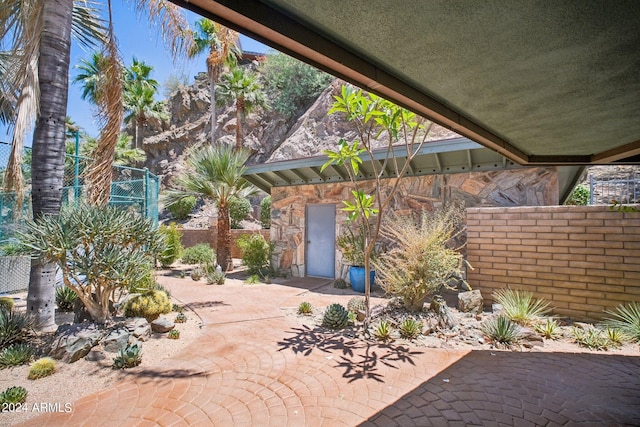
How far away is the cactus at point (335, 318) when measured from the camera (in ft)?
15.3

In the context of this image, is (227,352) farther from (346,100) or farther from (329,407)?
(346,100)

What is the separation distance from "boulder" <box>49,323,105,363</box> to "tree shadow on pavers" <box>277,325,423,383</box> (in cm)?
234

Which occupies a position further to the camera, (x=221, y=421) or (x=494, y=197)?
(x=494, y=197)

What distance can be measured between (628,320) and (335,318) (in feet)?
13.7

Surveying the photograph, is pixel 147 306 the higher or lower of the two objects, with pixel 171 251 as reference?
lower

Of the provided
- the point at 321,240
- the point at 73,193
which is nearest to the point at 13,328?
the point at 73,193

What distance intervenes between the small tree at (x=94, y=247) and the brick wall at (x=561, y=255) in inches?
227

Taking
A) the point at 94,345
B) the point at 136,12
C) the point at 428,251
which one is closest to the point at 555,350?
the point at 428,251

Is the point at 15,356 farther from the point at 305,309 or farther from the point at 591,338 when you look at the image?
the point at 591,338

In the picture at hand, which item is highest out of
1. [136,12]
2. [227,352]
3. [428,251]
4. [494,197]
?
[136,12]

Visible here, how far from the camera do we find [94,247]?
3889 millimetres

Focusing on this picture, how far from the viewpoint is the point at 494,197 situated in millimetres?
6723

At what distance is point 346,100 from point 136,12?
16.4ft

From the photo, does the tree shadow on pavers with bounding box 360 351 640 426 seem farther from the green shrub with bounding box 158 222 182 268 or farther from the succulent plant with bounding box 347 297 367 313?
the green shrub with bounding box 158 222 182 268
